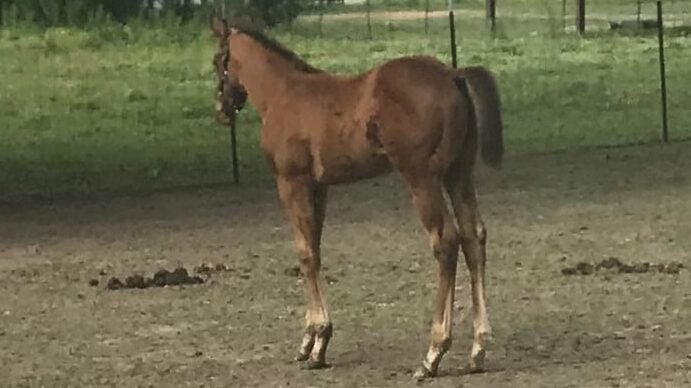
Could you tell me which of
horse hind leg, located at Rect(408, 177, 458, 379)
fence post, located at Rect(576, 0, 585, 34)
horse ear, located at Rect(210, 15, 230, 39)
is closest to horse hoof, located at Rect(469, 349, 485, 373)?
horse hind leg, located at Rect(408, 177, 458, 379)

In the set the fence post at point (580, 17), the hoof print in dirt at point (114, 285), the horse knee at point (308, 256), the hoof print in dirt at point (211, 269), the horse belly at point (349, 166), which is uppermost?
the horse belly at point (349, 166)

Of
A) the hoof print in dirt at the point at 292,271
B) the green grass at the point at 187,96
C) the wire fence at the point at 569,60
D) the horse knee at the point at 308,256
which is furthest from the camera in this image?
the wire fence at the point at 569,60

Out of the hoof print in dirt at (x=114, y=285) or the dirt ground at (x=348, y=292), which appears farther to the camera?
the hoof print in dirt at (x=114, y=285)

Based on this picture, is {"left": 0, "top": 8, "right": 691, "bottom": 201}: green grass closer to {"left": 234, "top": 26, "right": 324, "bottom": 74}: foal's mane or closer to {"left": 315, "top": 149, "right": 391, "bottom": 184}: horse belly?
{"left": 234, "top": 26, "right": 324, "bottom": 74}: foal's mane

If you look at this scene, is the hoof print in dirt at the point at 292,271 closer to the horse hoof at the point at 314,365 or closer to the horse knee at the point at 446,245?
the horse hoof at the point at 314,365

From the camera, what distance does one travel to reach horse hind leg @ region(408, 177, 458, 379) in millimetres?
7660

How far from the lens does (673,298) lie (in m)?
9.81

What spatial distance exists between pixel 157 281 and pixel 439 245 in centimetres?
384

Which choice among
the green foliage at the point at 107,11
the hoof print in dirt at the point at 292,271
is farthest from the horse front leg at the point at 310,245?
the green foliage at the point at 107,11

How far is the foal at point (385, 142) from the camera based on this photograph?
25.2 feet

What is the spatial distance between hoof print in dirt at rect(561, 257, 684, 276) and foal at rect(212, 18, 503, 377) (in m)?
3.00

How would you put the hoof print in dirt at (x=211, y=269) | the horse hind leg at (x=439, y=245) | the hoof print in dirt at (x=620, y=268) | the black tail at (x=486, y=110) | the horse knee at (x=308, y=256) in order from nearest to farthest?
the horse hind leg at (x=439, y=245), the black tail at (x=486, y=110), the horse knee at (x=308, y=256), the hoof print in dirt at (x=620, y=268), the hoof print in dirt at (x=211, y=269)

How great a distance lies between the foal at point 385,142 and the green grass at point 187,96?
29.4 feet

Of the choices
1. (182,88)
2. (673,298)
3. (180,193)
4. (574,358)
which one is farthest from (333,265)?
(182,88)
